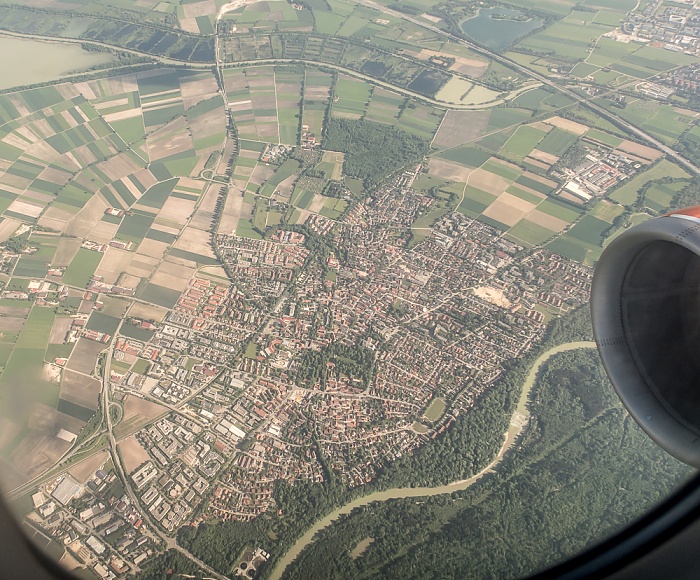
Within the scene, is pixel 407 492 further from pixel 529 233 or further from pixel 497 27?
pixel 497 27

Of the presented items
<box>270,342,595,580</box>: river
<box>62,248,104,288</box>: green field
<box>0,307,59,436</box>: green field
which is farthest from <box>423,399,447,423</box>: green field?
<box>62,248,104,288</box>: green field

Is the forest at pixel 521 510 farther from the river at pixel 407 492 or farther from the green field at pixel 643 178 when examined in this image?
the green field at pixel 643 178

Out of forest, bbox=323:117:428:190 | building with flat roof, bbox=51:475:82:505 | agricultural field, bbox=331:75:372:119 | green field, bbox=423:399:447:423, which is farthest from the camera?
agricultural field, bbox=331:75:372:119

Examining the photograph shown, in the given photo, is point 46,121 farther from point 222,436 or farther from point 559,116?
point 559,116

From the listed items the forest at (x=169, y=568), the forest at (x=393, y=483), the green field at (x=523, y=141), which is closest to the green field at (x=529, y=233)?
the green field at (x=523, y=141)

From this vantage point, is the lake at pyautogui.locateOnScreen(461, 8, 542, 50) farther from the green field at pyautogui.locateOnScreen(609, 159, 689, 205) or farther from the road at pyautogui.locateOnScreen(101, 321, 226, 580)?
the road at pyautogui.locateOnScreen(101, 321, 226, 580)

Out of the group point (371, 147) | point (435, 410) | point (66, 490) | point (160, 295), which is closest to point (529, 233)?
point (371, 147)
